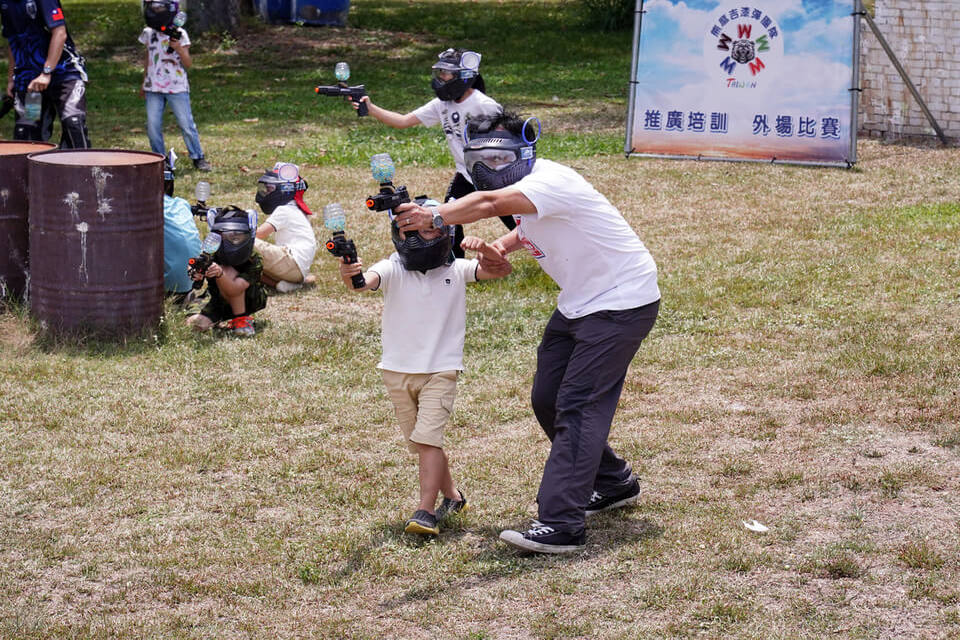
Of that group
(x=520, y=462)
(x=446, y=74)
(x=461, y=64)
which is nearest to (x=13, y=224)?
(x=446, y=74)

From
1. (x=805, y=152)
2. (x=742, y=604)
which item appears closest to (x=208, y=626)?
(x=742, y=604)

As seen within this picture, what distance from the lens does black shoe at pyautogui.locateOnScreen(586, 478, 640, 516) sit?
5.46m

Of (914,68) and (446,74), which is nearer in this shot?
(446,74)

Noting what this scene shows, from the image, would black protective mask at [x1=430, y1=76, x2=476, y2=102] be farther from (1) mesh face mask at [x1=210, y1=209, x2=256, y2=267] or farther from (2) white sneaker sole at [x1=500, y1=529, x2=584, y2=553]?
(2) white sneaker sole at [x1=500, y1=529, x2=584, y2=553]

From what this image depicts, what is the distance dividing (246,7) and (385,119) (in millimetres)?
20572

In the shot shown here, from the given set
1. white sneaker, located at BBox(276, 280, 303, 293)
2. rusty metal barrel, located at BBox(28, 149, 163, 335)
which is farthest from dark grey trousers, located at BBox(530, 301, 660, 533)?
white sneaker, located at BBox(276, 280, 303, 293)

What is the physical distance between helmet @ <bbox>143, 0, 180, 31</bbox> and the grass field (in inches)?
132

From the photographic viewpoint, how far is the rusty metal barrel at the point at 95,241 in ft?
25.0

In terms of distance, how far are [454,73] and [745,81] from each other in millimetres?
6072

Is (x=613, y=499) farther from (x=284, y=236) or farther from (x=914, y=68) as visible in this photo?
(x=914, y=68)

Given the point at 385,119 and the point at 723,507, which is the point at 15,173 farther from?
the point at 723,507

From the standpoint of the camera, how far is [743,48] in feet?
44.7

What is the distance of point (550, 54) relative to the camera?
24984mm

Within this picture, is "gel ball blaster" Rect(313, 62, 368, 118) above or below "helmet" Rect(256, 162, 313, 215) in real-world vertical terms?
above
